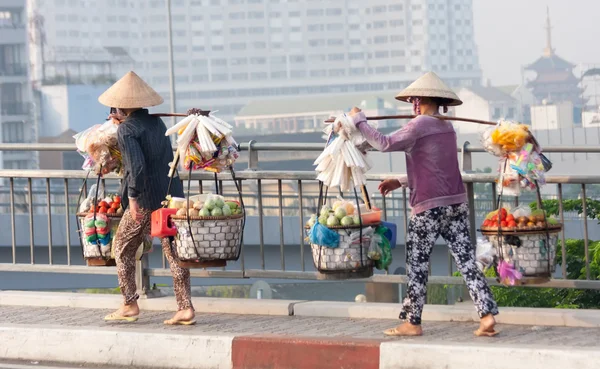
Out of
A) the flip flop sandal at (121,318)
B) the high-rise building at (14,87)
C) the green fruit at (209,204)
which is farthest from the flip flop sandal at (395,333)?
the high-rise building at (14,87)

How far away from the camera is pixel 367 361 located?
21.8 ft

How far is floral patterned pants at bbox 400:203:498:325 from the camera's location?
22.9 feet

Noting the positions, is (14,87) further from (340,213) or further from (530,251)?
(530,251)

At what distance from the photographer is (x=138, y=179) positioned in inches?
301

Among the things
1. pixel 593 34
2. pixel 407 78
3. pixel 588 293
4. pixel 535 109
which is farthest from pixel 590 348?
pixel 407 78

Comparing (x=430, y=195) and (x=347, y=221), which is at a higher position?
(x=430, y=195)

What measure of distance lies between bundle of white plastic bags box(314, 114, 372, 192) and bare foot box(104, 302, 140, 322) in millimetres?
1913

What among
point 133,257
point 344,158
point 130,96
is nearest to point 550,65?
point 133,257

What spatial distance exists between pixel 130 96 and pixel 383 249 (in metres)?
2.07

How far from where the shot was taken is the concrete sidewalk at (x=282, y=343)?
6.39 metres

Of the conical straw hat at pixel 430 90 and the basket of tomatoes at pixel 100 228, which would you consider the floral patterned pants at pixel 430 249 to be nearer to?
the conical straw hat at pixel 430 90

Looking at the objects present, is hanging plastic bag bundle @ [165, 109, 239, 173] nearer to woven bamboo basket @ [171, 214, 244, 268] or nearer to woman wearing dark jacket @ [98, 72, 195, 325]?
woman wearing dark jacket @ [98, 72, 195, 325]

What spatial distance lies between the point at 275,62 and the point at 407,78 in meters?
23.9

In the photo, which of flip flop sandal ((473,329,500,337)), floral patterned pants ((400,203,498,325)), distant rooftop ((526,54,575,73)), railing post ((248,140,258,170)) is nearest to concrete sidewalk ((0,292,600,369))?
flip flop sandal ((473,329,500,337))
